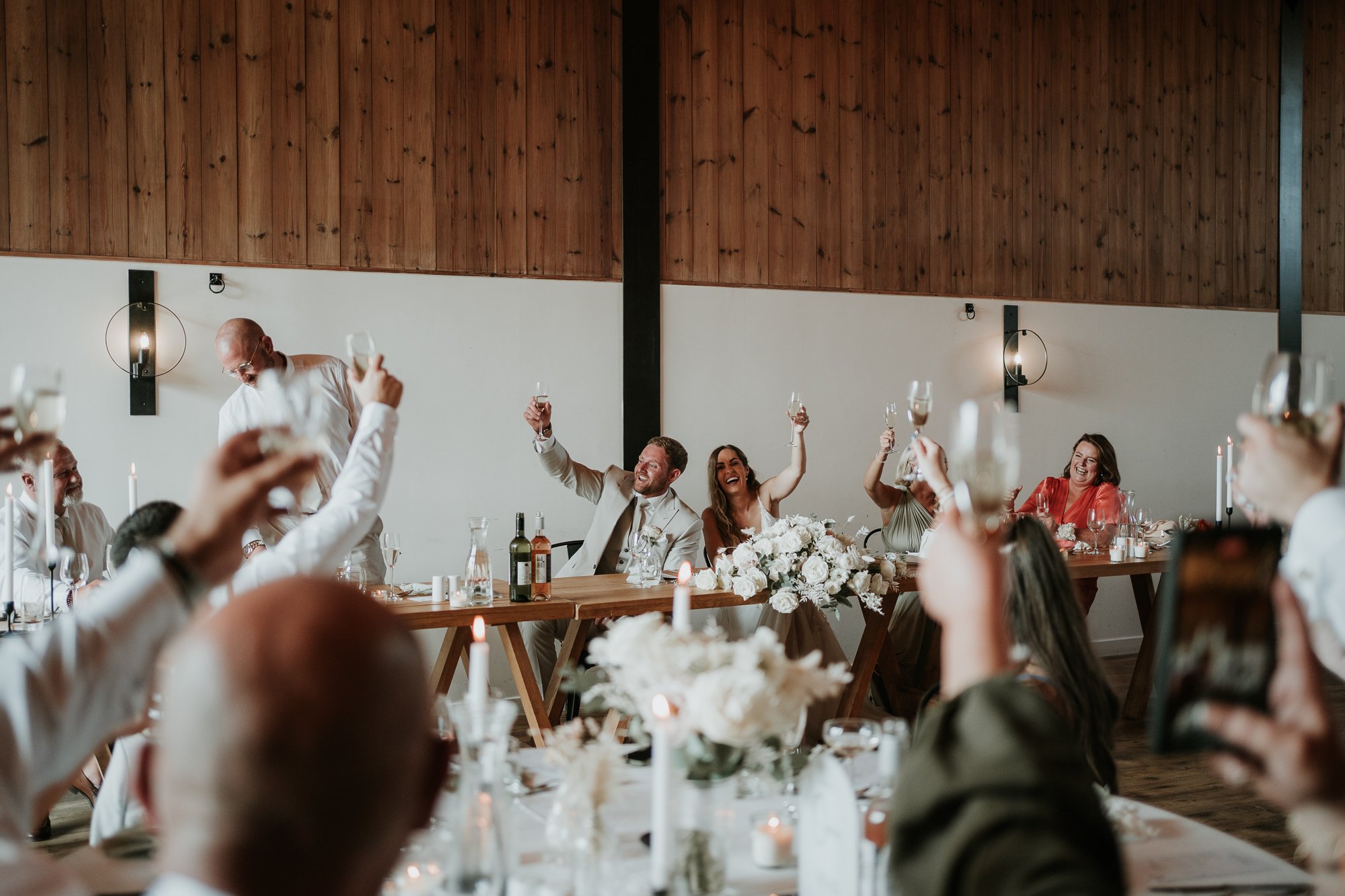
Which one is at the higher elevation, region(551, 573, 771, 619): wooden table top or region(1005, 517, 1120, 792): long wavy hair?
region(1005, 517, 1120, 792): long wavy hair

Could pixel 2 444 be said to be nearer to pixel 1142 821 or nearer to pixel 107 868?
pixel 107 868

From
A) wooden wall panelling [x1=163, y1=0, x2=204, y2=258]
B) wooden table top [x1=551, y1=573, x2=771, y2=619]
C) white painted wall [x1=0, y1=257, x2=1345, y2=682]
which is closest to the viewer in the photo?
wooden table top [x1=551, y1=573, x2=771, y2=619]

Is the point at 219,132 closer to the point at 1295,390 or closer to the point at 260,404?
the point at 260,404

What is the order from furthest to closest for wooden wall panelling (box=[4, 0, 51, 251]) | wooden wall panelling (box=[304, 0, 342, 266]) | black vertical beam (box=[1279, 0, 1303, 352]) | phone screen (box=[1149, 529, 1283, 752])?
black vertical beam (box=[1279, 0, 1303, 352]) < wooden wall panelling (box=[304, 0, 342, 266]) < wooden wall panelling (box=[4, 0, 51, 251]) < phone screen (box=[1149, 529, 1283, 752])

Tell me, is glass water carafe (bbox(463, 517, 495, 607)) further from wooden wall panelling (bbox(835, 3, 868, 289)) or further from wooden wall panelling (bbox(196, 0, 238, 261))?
wooden wall panelling (bbox(835, 3, 868, 289))

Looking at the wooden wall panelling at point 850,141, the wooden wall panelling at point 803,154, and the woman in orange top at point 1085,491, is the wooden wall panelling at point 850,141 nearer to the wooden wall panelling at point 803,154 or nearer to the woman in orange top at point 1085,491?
the wooden wall panelling at point 803,154

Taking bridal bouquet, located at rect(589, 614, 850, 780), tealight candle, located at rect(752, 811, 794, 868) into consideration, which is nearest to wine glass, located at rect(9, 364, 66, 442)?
bridal bouquet, located at rect(589, 614, 850, 780)

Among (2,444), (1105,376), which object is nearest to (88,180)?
(2,444)

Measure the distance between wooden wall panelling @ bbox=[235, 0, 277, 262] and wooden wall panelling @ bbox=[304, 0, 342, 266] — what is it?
179mm

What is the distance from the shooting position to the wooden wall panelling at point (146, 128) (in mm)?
4973

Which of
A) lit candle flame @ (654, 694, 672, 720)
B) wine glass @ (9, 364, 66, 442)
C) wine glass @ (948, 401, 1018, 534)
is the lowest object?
lit candle flame @ (654, 694, 672, 720)

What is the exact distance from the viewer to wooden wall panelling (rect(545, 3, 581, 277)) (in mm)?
5750

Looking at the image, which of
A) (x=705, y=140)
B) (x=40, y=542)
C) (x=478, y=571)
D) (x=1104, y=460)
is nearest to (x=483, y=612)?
(x=478, y=571)

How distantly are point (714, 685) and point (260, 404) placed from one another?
3229 mm
